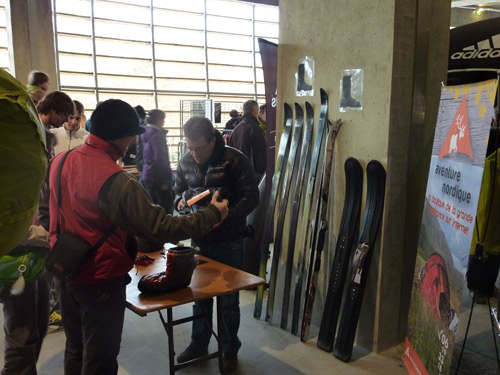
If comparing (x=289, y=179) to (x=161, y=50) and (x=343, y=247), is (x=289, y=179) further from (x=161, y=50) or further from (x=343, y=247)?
(x=161, y=50)

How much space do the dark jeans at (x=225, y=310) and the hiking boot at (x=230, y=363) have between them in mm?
Answer: 23

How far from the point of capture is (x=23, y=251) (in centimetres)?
221

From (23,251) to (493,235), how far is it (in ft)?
9.36

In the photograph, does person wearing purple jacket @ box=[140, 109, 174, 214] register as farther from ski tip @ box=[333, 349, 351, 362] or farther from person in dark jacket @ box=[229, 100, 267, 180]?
ski tip @ box=[333, 349, 351, 362]

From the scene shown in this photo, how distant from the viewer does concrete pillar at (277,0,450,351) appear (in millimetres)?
2801

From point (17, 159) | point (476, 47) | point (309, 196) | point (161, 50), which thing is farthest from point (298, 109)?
point (161, 50)

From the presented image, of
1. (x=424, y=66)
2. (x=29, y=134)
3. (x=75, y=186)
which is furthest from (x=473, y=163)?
(x=29, y=134)

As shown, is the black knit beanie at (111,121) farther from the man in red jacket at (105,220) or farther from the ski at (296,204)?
the ski at (296,204)

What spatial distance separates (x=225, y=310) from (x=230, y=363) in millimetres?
317

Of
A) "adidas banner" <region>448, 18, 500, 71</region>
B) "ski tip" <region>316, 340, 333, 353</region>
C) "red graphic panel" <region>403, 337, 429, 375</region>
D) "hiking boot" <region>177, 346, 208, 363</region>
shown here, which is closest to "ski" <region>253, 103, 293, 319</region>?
"ski tip" <region>316, 340, 333, 353</region>

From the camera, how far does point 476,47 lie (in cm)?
356

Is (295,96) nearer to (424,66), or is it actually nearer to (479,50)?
(424,66)

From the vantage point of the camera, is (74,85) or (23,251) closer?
(23,251)

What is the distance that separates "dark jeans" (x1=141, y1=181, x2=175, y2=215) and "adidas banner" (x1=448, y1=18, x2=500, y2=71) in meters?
3.24
